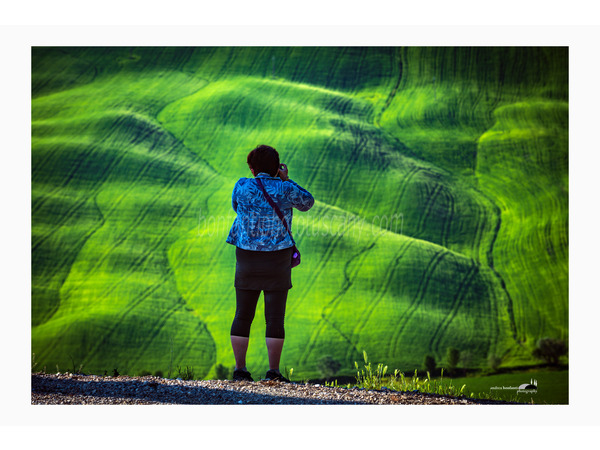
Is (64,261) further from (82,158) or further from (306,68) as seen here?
(306,68)

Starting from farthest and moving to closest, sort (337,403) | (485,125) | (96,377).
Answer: (485,125) → (96,377) → (337,403)

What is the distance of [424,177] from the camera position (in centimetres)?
668

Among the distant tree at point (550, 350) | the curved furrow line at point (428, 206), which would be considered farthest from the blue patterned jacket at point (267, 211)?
the distant tree at point (550, 350)

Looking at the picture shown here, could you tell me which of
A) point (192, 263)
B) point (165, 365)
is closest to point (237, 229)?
point (192, 263)

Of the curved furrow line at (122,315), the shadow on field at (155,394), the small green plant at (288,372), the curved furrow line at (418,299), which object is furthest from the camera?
the curved furrow line at (418,299)

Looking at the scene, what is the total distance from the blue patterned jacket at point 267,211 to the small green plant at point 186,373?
1561 mm

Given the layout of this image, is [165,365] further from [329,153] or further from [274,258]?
[329,153]

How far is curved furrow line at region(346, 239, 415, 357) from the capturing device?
6285 millimetres

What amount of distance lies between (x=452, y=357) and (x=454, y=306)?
1.59 feet

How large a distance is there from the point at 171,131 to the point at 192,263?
4.47ft

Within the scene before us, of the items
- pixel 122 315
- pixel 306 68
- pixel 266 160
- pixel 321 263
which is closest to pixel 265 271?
pixel 266 160

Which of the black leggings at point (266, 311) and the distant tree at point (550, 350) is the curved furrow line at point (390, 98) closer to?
the black leggings at point (266, 311)

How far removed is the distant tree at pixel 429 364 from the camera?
6.20 metres

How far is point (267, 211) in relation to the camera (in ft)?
17.0
